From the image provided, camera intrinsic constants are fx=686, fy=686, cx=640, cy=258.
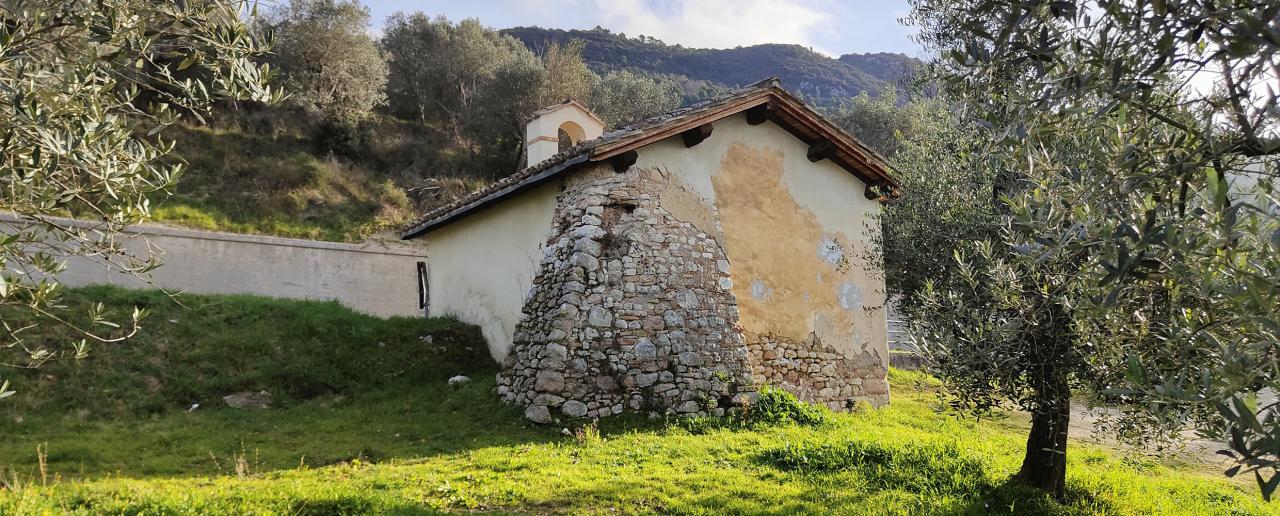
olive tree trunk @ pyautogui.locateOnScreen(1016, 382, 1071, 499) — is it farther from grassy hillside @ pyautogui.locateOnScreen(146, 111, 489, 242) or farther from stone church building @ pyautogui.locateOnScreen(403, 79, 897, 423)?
grassy hillside @ pyautogui.locateOnScreen(146, 111, 489, 242)

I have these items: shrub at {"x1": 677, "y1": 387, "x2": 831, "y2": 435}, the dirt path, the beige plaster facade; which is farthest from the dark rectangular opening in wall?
the dirt path

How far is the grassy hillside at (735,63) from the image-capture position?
206 ft

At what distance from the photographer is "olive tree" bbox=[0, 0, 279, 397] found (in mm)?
3705

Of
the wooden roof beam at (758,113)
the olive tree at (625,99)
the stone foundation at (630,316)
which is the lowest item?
the stone foundation at (630,316)

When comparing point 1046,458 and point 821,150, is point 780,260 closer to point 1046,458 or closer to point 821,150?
point 821,150

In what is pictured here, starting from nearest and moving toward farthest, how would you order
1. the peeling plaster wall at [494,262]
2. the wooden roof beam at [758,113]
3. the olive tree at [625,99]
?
the wooden roof beam at [758,113] → the peeling plaster wall at [494,262] → the olive tree at [625,99]

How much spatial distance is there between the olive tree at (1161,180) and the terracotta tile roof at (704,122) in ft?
19.0

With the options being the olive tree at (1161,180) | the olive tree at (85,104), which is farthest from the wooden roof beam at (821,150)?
the olive tree at (85,104)

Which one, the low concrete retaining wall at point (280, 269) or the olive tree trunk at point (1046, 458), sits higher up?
the low concrete retaining wall at point (280, 269)

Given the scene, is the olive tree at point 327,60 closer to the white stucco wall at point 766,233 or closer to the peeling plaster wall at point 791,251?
the white stucco wall at point 766,233

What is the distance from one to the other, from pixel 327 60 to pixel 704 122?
20.9m

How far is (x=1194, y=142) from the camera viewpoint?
11.3ft

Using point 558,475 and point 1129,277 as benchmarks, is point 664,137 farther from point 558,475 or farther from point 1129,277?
point 1129,277

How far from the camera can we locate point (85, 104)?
429cm
